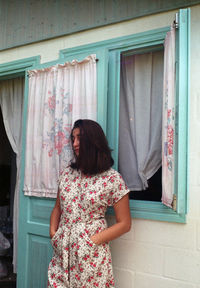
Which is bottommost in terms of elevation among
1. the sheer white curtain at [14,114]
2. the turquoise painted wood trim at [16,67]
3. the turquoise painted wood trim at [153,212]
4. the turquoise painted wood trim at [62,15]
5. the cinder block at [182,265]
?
the cinder block at [182,265]

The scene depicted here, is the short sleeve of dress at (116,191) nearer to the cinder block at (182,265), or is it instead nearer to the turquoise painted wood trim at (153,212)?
Answer: the turquoise painted wood trim at (153,212)

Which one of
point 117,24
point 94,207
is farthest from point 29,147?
point 117,24

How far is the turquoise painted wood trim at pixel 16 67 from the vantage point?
3.17 m

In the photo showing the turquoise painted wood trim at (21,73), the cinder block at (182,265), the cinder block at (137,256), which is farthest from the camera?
the turquoise painted wood trim at (21,73)

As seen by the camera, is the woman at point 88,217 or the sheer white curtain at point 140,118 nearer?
the woman at point 88,217

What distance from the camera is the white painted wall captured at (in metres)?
2.24

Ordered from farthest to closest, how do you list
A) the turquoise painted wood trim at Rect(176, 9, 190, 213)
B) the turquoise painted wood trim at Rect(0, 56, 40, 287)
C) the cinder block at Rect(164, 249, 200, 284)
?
the turquoise painted wood trim at Rect(0, 56, 40, 287), the cinder block at Rect(164, 249, 200, 284), the turquoise painted wood trim at Rect(176, 9, 190, 213)

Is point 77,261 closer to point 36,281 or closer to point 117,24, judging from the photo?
point 36,281

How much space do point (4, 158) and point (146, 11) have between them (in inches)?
152

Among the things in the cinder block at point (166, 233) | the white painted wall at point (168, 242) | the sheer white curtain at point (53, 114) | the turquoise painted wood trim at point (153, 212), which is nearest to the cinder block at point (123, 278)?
the white painted wall at point (168, 242)

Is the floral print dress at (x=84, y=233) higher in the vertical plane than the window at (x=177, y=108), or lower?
lower

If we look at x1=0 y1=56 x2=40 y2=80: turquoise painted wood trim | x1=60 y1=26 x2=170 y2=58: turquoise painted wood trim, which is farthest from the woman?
x1=0 y1=56 x2=40 y2=80: turquoise painted wood trim

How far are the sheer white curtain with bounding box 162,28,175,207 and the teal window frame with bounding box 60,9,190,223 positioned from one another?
0.26 feet

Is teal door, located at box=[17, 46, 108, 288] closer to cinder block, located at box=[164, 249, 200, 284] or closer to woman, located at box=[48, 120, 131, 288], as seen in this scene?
woman, located at box=[48, 120, 131, 288]
